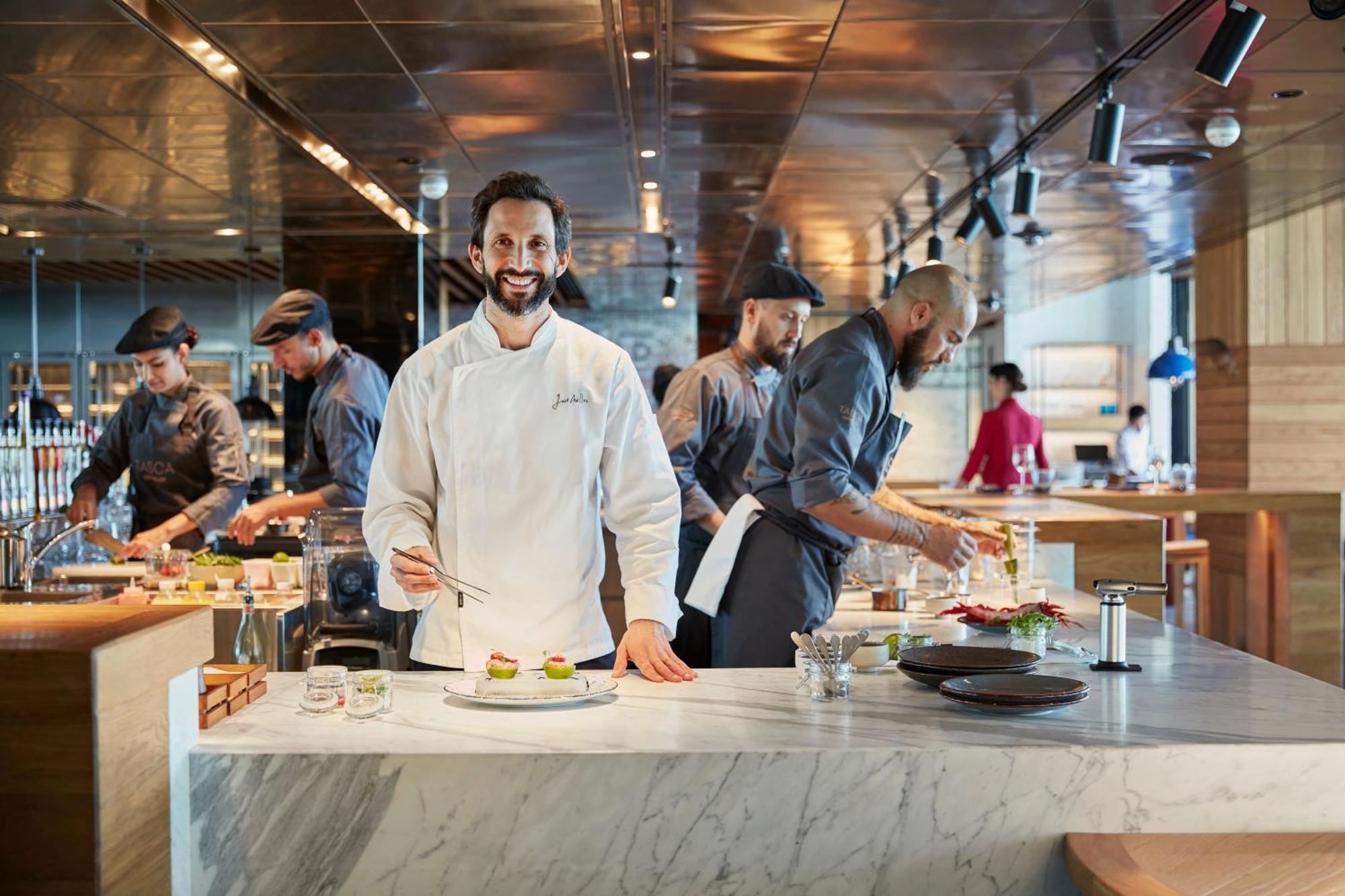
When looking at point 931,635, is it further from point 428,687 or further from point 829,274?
point 829,274

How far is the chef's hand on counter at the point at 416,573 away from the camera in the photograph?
2426 mm

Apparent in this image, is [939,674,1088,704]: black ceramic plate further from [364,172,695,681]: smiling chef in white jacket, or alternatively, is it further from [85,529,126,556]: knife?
[85,529,126,556]: knife

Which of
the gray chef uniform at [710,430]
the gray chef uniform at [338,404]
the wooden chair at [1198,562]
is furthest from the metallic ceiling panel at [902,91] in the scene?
the wooden chair at [1198,562]

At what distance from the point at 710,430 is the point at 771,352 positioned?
0.36 meters

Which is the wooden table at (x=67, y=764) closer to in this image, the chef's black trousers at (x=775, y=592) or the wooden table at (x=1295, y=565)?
the chef's black trousers at (x=775, y=592)

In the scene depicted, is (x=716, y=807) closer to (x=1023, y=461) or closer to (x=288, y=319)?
(x=288, y=319)

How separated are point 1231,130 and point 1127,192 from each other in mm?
1874

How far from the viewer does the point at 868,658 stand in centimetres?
256

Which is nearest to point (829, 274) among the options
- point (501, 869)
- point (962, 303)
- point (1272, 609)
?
point (1272, 609)

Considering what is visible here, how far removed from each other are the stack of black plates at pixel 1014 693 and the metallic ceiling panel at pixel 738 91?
357 centimetres

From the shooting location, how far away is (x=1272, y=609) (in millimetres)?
8344

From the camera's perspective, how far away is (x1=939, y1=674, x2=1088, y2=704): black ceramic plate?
215 cm

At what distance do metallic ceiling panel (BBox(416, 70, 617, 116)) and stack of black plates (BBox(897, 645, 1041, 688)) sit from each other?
3412 mm

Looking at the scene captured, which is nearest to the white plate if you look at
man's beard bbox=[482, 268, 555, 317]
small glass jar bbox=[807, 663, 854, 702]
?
small glass jar bbox=[807, 663, 854, 702]
